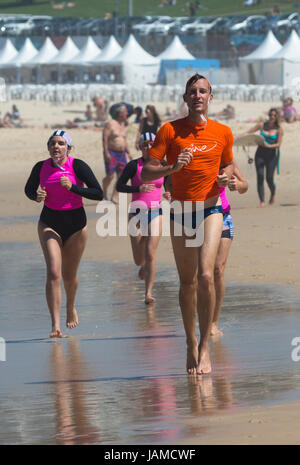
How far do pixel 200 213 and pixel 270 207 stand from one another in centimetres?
1136

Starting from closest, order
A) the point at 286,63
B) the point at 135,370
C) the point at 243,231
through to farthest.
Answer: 1. the point at 135,370
2. the point at 243,231
3. the point at 286,63

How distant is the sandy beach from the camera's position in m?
5.42

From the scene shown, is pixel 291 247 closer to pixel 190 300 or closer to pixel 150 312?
pixel 150 312

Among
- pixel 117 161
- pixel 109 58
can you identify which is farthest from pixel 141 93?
pixel 117 161

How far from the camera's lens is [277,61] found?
59.9 m

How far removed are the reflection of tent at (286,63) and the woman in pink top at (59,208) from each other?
5178 centimetres

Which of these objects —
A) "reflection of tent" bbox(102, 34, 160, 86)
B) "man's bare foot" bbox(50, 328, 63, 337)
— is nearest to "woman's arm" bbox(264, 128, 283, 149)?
"man's bare foot" bbox(50, 328, 63, 337)

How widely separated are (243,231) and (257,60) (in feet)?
157

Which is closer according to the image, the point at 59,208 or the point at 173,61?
the point at 59,208

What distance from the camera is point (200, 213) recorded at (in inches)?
274

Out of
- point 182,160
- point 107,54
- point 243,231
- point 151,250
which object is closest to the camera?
point 182,160

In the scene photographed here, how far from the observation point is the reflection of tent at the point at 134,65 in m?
62.2

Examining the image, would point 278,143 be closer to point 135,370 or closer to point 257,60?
point 135,370
